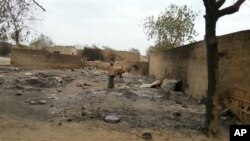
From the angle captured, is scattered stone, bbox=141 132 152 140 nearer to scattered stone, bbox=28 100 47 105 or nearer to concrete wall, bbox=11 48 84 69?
scattered stone, bbox=28 100 47 105

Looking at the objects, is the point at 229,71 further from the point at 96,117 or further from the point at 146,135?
the point at 146,135

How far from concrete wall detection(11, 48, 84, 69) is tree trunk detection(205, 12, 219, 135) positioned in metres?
21.5

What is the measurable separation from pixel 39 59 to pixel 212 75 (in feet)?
72.6

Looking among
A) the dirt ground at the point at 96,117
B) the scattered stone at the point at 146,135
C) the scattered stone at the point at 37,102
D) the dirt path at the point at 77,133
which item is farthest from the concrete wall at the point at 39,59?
the scattered stone at the point at 146,135

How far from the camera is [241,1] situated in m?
8.70

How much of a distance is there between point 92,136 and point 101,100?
15.6 feet

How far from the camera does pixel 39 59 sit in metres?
29.4

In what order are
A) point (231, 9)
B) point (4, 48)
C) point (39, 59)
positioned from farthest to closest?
point (4, 48) < point (39, 59) < point (231, 9)

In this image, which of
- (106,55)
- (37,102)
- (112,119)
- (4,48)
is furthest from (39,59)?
(112,119)

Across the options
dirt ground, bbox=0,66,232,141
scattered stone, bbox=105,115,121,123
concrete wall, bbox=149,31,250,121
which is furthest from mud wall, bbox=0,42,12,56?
scattered stone, bbox=105,115,121,123

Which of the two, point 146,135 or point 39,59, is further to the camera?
point 39,59

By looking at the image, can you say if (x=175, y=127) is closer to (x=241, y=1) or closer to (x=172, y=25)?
(x=241, y=1)

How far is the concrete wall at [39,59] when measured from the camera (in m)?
28.3

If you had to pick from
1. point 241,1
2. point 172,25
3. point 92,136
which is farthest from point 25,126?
point 172,25
